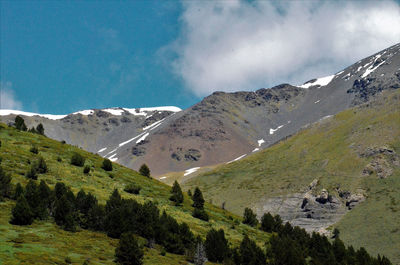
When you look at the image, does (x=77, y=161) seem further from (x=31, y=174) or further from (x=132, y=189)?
(x=31, y=174)

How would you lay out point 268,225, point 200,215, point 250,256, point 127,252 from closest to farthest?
1. point 127,252
2. point 250,256
3. point 200,215
4. point 268,225

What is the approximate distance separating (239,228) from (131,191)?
26.6m

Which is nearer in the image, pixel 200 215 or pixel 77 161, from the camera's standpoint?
pixel 200 215

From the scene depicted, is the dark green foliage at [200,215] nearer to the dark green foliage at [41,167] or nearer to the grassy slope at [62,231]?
the grassy slope at [62,231]

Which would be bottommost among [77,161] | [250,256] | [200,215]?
[250,256]

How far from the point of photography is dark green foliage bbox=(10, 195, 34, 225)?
4688cm

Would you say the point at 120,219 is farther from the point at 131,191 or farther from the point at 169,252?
the point at 131,191

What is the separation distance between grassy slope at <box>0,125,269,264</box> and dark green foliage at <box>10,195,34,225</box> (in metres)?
1.02

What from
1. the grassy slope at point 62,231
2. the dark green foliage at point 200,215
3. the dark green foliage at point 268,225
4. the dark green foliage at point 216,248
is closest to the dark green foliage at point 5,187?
the grassy slope at point 62,231

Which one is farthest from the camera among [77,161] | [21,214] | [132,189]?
[77,161]

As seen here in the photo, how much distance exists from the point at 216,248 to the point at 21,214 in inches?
1137

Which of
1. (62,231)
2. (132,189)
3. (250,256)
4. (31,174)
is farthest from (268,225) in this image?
(62,231)

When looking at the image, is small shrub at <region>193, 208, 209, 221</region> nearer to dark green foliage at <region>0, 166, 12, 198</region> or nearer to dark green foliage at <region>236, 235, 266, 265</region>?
dark green foliage at <region>236, 235, 266, 265</region>

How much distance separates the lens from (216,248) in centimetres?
6141
